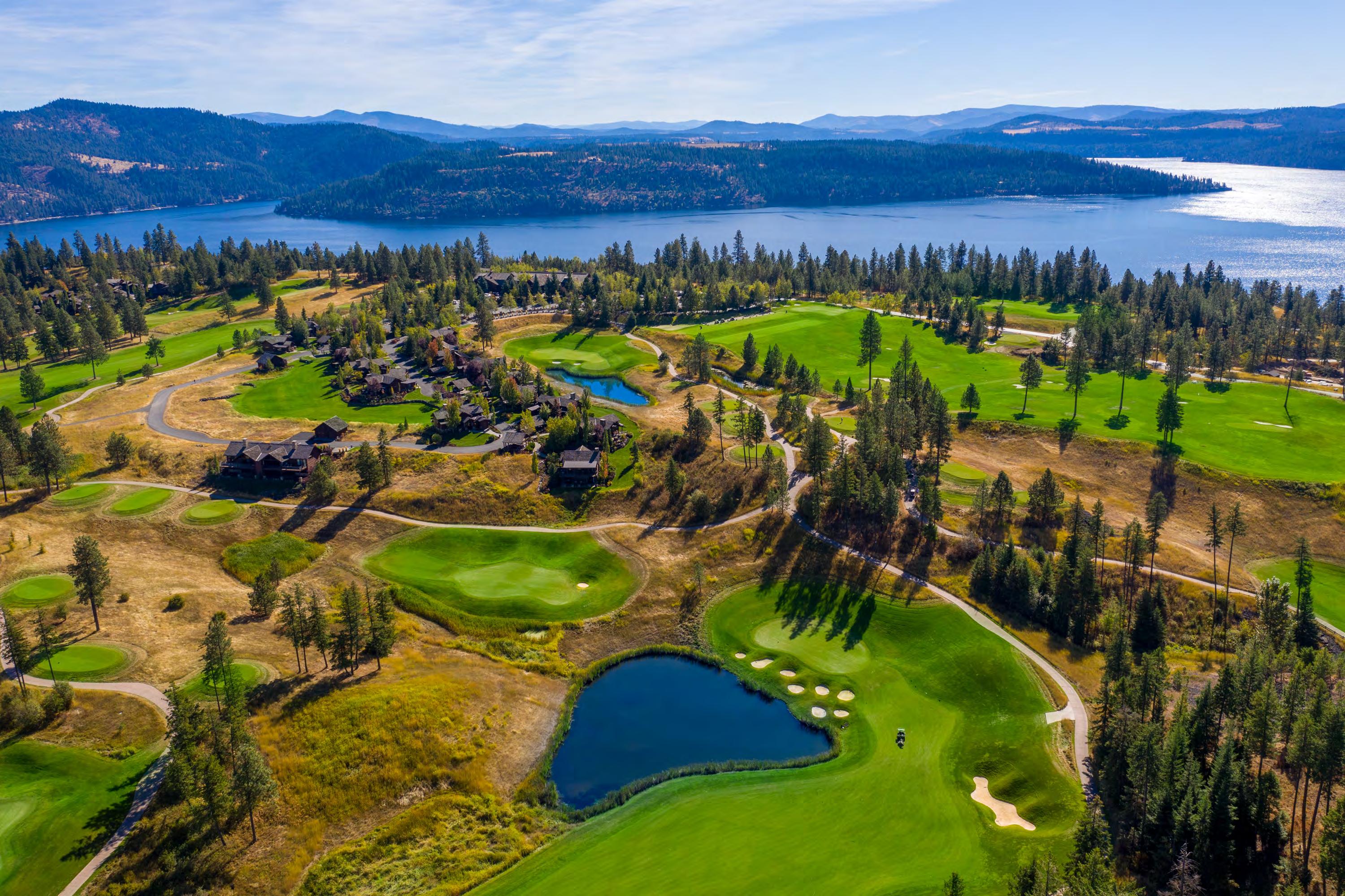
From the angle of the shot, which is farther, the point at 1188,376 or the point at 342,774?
the point at 1188,376

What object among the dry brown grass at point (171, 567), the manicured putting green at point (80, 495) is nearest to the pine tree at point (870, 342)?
the dry brown grass at point (171, 567)

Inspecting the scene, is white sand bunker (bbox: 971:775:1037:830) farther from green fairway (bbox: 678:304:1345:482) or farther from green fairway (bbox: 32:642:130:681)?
green fairway (bbox: 678:304:1345:482)

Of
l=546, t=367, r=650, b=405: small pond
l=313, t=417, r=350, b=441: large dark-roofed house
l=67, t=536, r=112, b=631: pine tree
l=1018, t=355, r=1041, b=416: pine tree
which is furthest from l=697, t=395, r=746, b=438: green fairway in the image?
l=67, t=536, r=112, b=631: pine tree

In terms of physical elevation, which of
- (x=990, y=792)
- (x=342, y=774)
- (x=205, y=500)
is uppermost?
(x=205, y=500)

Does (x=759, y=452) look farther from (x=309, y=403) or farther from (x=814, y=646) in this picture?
(x=309, y=403)

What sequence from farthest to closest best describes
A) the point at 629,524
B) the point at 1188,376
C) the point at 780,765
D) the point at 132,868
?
1. the point at 1188,376
2. the point at 629,524
3. the point at 780,765
4. the point at 132,868

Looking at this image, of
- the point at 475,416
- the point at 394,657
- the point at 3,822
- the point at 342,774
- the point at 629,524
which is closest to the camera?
the point at 3,822

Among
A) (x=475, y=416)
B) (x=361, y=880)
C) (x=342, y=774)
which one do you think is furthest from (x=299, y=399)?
(x=361, y=880)

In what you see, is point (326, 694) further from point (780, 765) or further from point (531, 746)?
point (780, 765)
